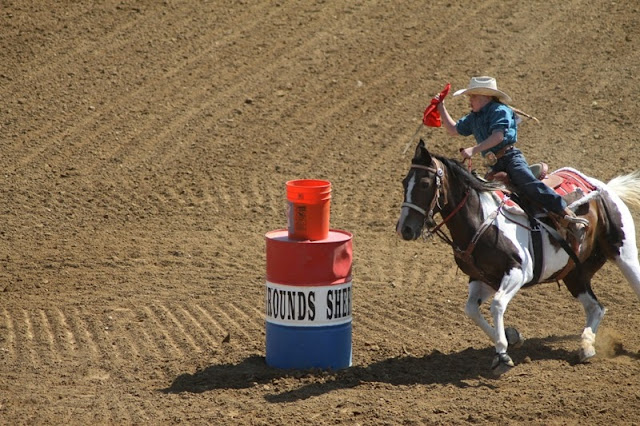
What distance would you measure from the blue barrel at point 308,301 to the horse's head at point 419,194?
0.53 m

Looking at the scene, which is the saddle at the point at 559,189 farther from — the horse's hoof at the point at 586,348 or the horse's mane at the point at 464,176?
the horse's hoof at the point at 586,348

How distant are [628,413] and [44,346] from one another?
4818mm

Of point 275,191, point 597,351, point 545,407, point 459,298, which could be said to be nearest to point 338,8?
point 275,191

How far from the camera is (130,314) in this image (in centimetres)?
973

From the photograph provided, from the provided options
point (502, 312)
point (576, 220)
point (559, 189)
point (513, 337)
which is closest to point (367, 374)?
point (502, 312)

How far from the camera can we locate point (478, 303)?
27.5 ft

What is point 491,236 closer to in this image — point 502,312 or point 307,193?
point 502,312

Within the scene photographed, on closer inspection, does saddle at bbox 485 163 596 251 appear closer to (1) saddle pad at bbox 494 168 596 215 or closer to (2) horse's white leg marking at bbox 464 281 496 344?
(1) saddle pad at bbox 494 168 596 215

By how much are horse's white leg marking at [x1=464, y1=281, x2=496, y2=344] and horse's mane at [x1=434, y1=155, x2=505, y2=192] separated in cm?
85

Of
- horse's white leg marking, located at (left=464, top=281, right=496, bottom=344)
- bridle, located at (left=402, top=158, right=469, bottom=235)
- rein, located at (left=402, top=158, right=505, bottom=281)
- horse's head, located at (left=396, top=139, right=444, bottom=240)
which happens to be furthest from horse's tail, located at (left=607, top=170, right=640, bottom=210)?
horse's head, located at (left=396, top=139, right=444, bottom=240)

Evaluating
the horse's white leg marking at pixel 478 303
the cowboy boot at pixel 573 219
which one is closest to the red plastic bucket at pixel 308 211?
the horse's white leg marking at pixel 478 303

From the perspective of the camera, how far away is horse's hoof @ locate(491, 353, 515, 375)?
314 inches

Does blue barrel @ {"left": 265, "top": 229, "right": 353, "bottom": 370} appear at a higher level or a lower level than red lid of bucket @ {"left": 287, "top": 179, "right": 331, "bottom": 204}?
lower

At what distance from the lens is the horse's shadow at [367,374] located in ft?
25.6
